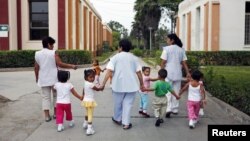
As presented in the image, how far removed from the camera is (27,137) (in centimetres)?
775

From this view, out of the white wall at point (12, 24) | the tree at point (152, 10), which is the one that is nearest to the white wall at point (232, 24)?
the white wall at point (12, 24)

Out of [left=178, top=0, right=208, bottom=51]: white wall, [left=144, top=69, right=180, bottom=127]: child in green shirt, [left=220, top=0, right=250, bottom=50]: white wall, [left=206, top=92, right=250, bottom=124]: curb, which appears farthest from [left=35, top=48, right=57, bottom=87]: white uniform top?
[left=178, top=0, right=208, bottom=51]: white wall

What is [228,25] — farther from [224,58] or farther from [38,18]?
[38,18]

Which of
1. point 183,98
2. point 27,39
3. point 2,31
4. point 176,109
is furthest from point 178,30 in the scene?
point 176,109

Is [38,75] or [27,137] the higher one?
[38,75]

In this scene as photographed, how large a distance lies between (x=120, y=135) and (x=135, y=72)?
1318 mm

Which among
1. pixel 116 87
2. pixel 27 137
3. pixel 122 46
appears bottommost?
pixel 27 137

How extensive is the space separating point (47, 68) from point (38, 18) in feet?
75.5

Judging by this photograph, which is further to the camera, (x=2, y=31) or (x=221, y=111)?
(x=2, y=31)

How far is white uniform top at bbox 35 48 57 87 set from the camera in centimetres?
900

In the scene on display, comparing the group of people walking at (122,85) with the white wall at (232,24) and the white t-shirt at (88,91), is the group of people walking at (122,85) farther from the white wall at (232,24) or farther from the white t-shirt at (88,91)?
the white wall at (232,24)

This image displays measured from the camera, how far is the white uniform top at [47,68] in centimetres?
900

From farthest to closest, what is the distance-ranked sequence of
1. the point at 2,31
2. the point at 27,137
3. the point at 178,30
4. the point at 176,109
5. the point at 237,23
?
the point at 178,30 → the point at 237,23 → the point at 2,31 → the point at 176,109 → the point at 27,137

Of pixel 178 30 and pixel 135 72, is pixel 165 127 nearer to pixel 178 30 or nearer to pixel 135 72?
pixel 135 72
